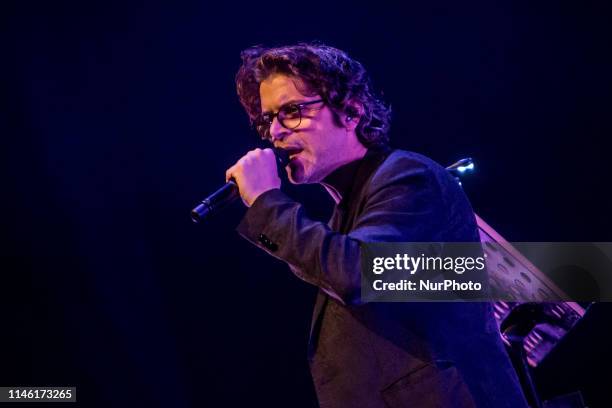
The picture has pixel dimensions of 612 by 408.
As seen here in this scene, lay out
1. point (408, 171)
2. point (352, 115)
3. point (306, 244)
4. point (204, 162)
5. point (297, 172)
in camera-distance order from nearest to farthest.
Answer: point (306, 244)
point (408, 171)
point (297, 172)
point (352, 115)
point (204, 162)

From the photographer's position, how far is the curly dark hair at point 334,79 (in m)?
1.64

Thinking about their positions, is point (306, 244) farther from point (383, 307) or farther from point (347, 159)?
point (347, 159)

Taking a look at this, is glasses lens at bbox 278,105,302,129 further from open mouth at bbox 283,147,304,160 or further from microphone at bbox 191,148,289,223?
microphone at bbox 191,148,289,223

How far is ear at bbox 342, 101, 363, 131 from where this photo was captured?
64.4 inches

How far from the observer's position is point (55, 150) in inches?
104

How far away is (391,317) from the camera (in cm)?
118

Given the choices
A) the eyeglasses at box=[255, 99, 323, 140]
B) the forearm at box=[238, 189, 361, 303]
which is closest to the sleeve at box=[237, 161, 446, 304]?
the forearm at box=[238, 189, 361, 303]

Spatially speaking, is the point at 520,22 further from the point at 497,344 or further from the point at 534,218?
the point at 497,344

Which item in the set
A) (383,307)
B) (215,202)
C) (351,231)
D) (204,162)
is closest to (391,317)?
(383,307)

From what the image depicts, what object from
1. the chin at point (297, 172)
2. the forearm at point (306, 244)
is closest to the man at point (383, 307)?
the forearm at point (306, 244)

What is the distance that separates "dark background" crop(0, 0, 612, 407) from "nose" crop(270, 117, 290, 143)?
1.33 meters

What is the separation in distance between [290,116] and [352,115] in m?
0.22

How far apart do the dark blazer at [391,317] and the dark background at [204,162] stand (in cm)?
156

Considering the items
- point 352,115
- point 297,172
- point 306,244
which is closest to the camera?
point 306,244
